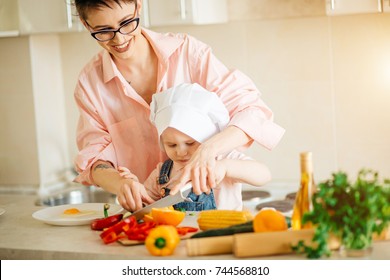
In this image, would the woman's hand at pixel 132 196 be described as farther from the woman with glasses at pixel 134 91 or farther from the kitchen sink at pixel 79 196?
the kitchen sink at pixel 79 196

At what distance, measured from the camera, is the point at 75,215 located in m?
2.10

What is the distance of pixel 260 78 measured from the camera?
324 cm

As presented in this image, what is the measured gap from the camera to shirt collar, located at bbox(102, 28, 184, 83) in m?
2.27

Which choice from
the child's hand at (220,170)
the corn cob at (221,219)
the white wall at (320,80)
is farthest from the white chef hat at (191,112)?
the white wall at (320,80)

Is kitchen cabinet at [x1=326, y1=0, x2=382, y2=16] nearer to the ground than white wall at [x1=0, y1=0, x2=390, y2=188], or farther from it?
farther from it

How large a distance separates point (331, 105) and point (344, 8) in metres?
0.54

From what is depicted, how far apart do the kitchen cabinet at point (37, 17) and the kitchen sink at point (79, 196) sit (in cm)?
76

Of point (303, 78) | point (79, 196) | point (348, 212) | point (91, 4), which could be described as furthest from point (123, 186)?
point (79, 196)

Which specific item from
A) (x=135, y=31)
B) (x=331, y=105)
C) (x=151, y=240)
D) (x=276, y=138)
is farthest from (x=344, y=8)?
(x=151, y=240)

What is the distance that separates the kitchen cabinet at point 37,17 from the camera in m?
3.14

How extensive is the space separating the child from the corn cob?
0.20 meters

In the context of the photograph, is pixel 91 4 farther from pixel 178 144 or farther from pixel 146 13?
pixel 146 13

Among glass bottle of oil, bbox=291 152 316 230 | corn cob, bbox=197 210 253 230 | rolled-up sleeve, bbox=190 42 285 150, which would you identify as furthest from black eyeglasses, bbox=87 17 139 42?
glass bottle of oil, bbox=291 152 316 230

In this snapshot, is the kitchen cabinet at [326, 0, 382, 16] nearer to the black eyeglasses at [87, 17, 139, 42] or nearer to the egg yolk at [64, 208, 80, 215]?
the black eyeglasses at [87, 17, 139, 42]
